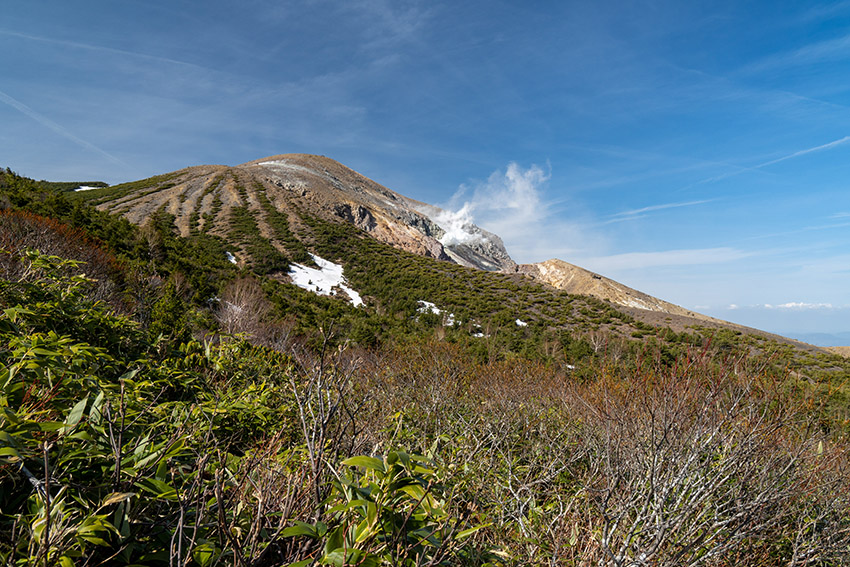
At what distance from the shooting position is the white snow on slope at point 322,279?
75.2ft

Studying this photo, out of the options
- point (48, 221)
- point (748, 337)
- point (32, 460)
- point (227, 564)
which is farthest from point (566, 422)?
point (748, 337)

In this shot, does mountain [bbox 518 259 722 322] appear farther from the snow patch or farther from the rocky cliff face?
the snow patch

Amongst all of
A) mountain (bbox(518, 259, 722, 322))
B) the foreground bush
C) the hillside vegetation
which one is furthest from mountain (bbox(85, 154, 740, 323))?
the foreground bush

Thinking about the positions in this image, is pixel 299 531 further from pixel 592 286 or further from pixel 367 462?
pixel 592 286

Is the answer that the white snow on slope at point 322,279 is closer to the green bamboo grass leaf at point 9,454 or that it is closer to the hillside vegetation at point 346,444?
the hillside vegetation at point 346,444

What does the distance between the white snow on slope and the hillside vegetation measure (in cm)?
848

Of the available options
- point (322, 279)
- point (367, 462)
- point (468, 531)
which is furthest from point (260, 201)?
point (468, 531)

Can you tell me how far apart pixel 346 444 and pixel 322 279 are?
2292cm

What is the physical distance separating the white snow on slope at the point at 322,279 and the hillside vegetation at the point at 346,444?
848cm

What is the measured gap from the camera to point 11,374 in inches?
53.8

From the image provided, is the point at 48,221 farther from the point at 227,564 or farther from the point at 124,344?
the point at 227,564

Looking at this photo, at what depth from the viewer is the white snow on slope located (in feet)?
75.2

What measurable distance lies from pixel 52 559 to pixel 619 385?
833 cm

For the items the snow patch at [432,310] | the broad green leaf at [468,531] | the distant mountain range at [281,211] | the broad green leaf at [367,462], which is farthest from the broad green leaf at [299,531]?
the distant mountain range at [281,211]
